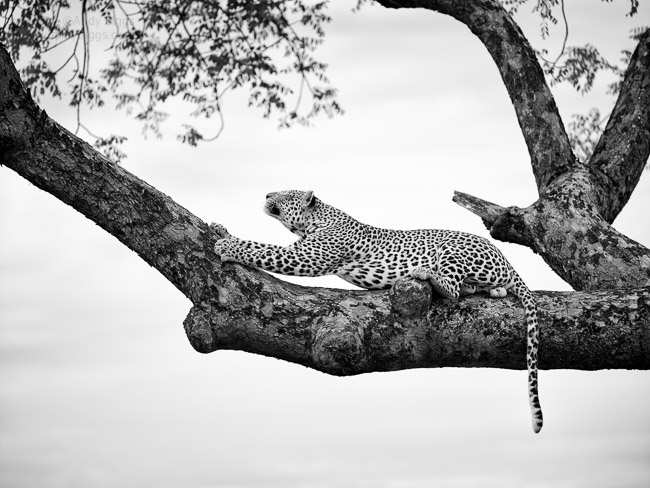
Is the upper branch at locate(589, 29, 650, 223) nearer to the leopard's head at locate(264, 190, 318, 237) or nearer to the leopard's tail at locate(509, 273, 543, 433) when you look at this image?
the leopard's tail at locate(509, 273, 543, 433)

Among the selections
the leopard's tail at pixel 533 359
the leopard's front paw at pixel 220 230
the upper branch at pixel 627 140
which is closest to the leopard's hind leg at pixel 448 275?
the leopard's tail at pixel 533 359

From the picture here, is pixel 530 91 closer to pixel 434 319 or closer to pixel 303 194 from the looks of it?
pixel 303 194

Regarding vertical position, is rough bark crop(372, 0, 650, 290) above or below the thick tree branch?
above

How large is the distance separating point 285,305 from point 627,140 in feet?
17.4

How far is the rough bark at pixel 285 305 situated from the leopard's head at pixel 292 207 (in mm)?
1143

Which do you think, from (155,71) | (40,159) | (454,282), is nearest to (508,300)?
(454,282)

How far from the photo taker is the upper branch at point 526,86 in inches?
425

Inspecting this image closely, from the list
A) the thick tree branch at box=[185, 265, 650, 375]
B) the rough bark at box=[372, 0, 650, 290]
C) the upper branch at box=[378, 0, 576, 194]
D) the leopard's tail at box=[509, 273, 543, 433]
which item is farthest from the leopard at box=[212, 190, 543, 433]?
the upper branch at box=[378, 0, 576, 194]

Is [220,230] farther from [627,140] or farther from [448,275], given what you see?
[627,140]

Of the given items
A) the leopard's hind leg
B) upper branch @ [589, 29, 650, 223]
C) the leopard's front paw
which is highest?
upper branch @ [589, 29, 650, 223]

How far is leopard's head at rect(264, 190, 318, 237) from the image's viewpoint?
911 cm

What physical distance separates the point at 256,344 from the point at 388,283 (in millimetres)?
1306

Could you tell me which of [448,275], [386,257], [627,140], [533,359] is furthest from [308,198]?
[627,140]

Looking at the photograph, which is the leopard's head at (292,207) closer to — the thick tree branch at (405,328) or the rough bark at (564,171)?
the thick tree branch at (405,328)
